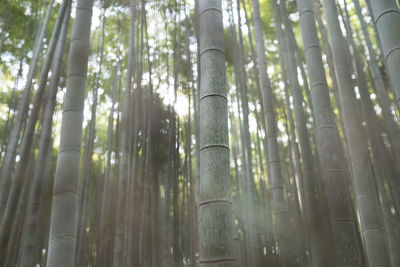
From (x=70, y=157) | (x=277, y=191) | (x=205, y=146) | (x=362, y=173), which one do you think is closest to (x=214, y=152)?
(x=205, y=146)

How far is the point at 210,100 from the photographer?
1555 mm

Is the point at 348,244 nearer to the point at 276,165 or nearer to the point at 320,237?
the point at 320,237

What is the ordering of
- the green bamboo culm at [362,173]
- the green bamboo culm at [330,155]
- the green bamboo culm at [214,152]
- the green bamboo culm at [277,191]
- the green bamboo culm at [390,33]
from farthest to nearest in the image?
the green bamboo culm at [277,191] < the green bamboo culm at [362,173] < the green bamboo culm at [330,155] < the green bamboo culm at [390,33] < the green bamboo culm at [214,152]

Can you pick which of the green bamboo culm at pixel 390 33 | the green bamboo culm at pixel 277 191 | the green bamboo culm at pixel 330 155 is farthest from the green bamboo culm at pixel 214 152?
the green bamboo culm at pixel 277 191

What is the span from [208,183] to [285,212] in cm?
159

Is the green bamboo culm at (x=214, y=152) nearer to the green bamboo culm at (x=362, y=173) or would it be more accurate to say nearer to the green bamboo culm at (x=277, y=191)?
the green bamboo culm at (x=362, y=173)

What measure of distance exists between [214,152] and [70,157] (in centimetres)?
70

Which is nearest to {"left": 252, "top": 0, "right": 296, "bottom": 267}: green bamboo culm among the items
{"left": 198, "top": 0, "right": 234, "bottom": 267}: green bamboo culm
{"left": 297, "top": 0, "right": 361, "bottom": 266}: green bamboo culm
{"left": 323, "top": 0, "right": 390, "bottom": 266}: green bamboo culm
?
{"left": 323, "top": 0, "right": 390, "bottom": 266}: green bamboo culm

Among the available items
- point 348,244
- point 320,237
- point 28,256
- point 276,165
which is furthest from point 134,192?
point 348,244

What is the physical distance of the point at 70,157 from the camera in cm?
167

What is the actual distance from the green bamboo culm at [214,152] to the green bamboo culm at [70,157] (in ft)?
1.97

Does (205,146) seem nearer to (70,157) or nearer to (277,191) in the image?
(70,157)

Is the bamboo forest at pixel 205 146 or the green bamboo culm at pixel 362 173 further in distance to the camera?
the green bamboo culm at pixel 362 173

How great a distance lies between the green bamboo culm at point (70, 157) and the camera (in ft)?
5.02
